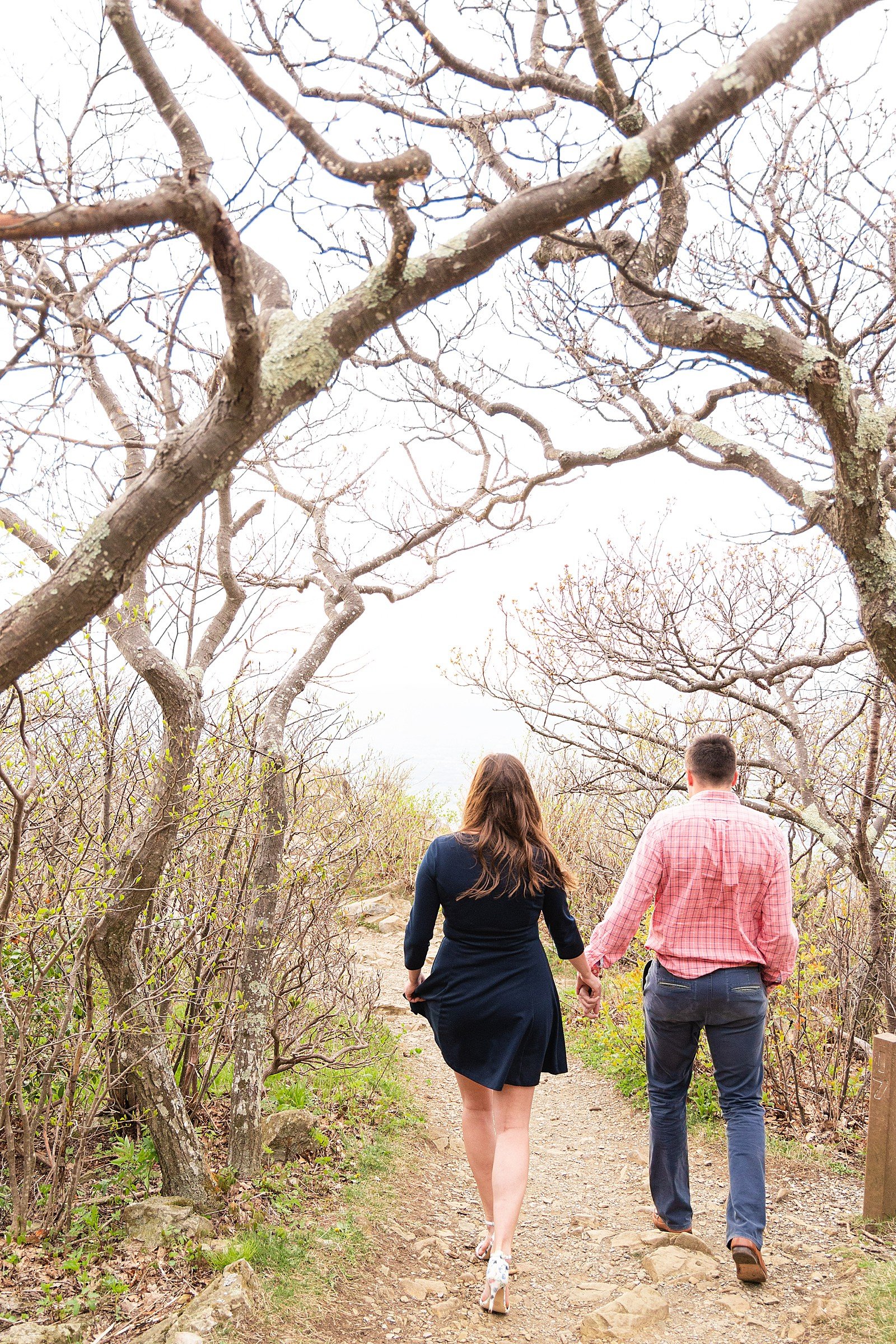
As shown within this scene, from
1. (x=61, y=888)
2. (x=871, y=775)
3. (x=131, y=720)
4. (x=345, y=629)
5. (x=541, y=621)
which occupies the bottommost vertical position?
(x=61, y=888)

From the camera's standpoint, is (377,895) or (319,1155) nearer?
(319,1155)

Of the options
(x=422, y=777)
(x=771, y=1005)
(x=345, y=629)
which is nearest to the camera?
(x=345, y=629)

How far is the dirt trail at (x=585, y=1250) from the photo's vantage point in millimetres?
2963

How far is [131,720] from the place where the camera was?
3410mm

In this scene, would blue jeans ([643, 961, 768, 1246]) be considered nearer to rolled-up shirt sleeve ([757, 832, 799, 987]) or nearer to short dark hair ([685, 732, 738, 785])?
rolled-up shirt sleeve ([757, 832, 799, 987])

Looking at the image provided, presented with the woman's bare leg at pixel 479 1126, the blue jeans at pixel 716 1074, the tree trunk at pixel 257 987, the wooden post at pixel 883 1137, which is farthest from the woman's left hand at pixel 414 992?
the wooden post at pixel 883 1137

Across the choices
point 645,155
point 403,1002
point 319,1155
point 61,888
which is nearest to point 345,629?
point 61,888

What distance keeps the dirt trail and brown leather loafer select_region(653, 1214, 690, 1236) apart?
0.11 m

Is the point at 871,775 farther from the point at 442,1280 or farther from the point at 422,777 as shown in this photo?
the point at 422,777

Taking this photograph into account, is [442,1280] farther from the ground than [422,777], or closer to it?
closer to it

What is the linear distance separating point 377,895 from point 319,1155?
643 centimetres

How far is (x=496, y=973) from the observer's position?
3131mm

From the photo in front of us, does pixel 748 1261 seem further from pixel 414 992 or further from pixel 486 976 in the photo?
pixel 414 992

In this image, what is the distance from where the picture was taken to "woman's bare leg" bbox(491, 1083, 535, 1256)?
301cm
